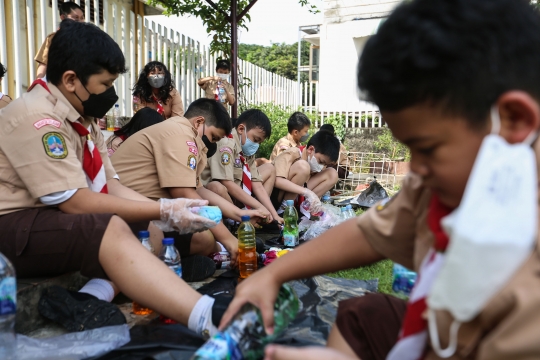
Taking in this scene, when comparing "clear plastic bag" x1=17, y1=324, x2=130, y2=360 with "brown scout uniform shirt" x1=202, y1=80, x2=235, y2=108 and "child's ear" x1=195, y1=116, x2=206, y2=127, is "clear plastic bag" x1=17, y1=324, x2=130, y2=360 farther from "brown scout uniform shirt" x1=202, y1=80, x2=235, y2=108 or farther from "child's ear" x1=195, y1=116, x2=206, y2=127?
"brown scout uniform shirt" x1=202, y1=80, x2=235, y2=108

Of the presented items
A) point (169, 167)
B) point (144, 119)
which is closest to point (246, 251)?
point (169, 167)

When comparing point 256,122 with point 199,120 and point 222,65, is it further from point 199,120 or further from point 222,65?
point 222,65

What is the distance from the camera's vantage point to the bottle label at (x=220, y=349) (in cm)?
136

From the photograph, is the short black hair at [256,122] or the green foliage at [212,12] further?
the green foliage at [212,12]

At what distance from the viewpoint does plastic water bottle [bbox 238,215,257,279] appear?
3.50 m

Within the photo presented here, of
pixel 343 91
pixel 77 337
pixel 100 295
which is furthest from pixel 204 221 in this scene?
pixel 343 91

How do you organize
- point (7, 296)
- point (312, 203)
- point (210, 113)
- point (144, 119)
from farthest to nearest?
1. point (312, 203)
2. point (144, 119)
3. point (210, 113)
4. point (7, 296)

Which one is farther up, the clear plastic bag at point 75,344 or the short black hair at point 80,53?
the short black hair at point 80,53

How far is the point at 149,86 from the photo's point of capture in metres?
5.52

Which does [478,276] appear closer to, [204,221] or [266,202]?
[204,221]

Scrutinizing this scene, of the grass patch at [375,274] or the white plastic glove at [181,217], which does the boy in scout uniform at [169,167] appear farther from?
the grass patch at [375,274]

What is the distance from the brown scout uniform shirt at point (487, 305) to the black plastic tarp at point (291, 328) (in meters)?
1.10

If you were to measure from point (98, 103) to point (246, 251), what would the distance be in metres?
1.57

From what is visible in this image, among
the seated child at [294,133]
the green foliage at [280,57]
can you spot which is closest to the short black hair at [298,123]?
the seated child at [294,133]
